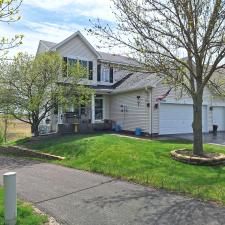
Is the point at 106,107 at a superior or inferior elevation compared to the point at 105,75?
inferior

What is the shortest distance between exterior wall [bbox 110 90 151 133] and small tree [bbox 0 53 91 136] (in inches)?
174

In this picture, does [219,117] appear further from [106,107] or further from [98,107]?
[98,107]

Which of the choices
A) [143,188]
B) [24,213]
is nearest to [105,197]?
[143,188]

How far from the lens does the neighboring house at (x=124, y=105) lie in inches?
877

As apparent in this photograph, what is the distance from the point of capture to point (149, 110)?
72.7ft

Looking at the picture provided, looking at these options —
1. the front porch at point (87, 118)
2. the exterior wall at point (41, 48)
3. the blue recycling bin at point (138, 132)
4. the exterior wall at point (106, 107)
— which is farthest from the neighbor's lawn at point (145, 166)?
the exterior wall at point (41, 48)

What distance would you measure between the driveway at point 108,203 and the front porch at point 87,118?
39.7 ft

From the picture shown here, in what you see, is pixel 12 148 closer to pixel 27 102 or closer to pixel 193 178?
pixel 27 102

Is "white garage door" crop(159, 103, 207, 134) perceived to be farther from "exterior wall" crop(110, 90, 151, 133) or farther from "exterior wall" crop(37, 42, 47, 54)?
"exterior wall" crop(37, 42, 47, 54)

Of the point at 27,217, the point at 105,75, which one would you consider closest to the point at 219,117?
the point at 105,75

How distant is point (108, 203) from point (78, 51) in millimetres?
18798

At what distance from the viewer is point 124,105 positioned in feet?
81.0

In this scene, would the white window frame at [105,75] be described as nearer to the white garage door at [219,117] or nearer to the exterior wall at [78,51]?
the exterior wall at [78,51]

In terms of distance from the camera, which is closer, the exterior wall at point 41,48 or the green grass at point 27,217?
the green grass at point 27,217
